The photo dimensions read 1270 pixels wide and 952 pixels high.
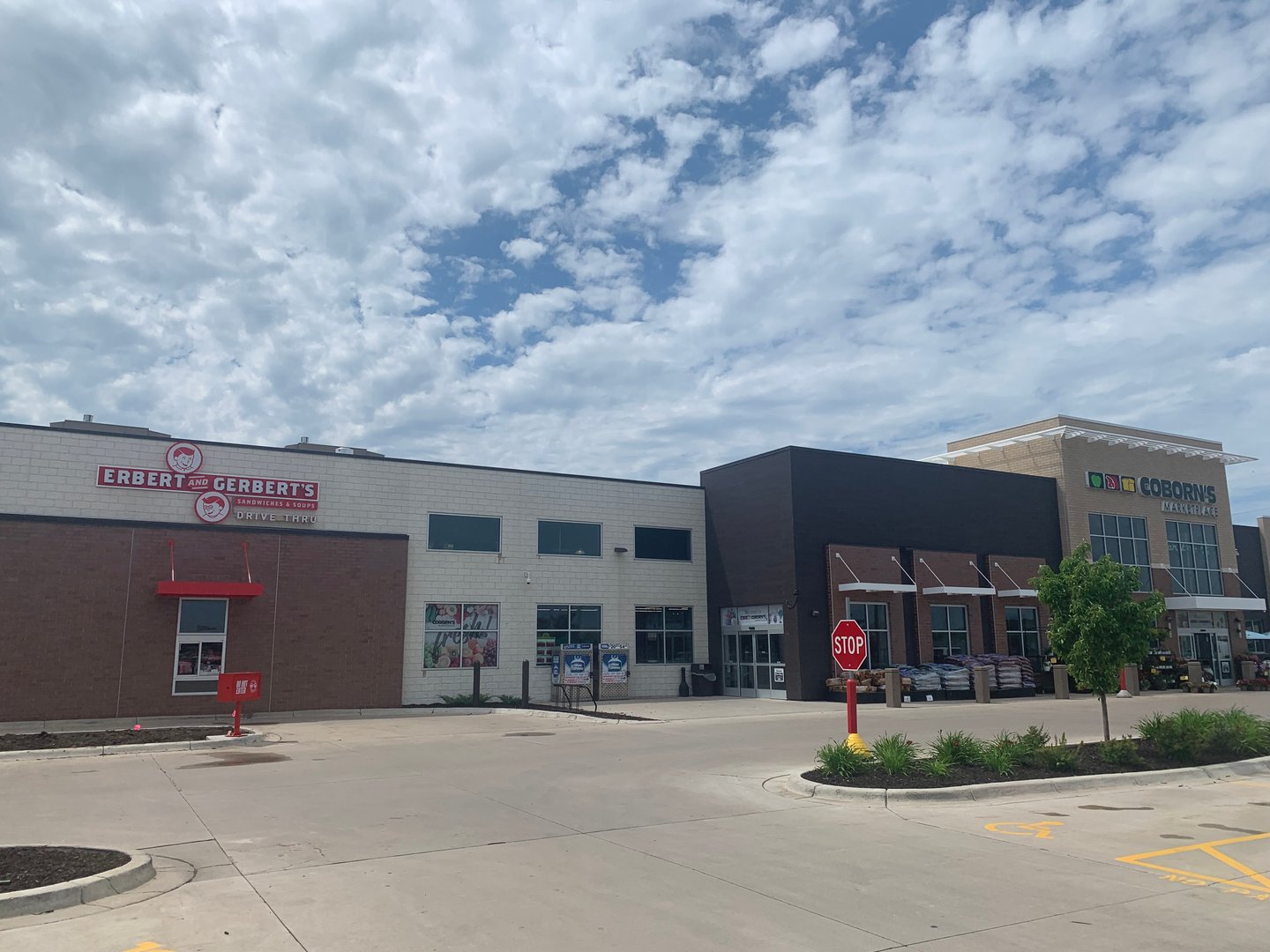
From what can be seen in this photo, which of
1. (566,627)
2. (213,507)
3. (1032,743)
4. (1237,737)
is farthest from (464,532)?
(1237,737)

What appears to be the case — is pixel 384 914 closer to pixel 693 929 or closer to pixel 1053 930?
pixel 693 929

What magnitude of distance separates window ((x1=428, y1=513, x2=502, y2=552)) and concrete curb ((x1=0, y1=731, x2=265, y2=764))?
12.2 meters

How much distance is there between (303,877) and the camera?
7922 mm

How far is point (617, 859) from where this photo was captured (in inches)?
343

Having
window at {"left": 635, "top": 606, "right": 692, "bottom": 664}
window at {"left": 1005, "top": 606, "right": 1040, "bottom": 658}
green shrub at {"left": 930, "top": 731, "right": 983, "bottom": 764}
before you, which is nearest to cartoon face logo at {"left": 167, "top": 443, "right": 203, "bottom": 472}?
window at {"left": 635, "top": 606, "right": 692, "bottom": 664}

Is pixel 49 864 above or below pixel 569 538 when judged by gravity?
below

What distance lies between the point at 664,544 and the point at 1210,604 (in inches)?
967

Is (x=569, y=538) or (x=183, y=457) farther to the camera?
(x=569, y=538)

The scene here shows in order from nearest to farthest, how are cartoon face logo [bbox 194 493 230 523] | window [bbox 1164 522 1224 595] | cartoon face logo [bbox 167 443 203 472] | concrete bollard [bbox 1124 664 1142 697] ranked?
cartoon face logo [bbox 167 443 203 472]
cartoon face logo [bbox 194 493 230 523]
concrete bollard [bbox 1124 664 1142 697]
window [bbox 1164 522 1224 595]

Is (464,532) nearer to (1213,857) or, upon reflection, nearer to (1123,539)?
(1213,857)

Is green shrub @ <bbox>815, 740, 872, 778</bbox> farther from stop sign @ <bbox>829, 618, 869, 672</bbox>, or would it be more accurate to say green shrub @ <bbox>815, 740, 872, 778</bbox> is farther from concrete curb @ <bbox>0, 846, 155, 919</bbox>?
concrete curb @ <bbox>0, 846, 155, 919</bbox>

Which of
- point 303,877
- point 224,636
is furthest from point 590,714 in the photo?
point 303,877

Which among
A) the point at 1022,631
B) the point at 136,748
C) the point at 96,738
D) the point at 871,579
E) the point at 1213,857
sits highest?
the point at 871,579

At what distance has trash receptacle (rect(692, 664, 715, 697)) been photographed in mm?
35875
